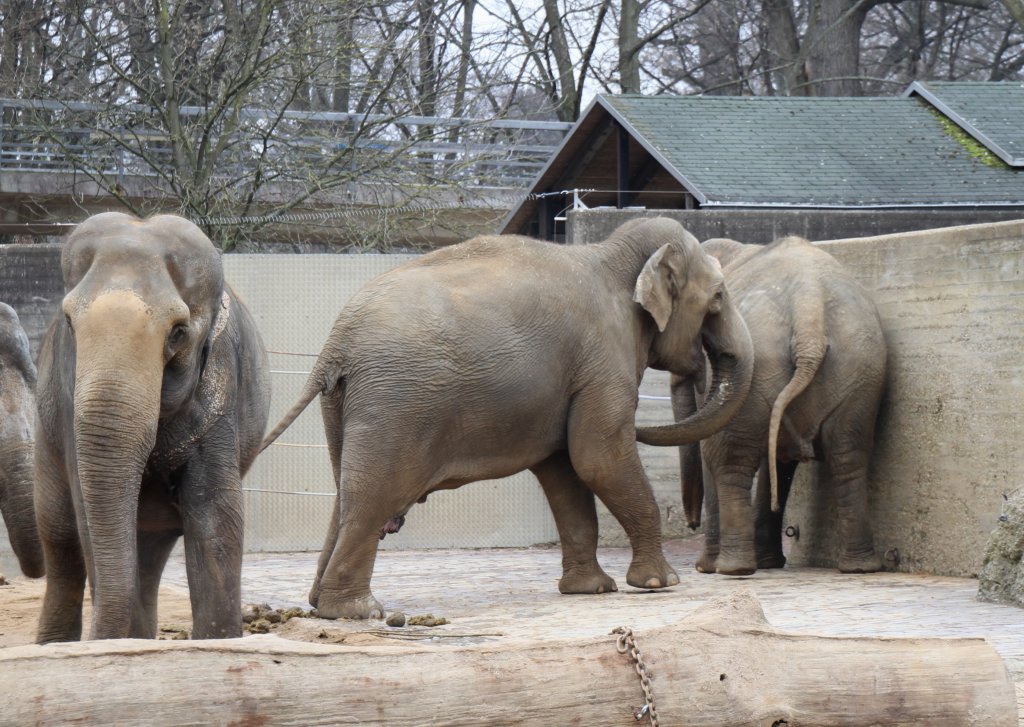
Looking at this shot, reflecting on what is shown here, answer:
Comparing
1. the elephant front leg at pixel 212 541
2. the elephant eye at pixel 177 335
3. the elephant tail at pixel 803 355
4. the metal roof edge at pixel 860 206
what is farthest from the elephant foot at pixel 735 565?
the metal roof edge at pixel 860 206

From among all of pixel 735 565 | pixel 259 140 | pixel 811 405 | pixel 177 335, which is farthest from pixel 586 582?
pixel 259 140

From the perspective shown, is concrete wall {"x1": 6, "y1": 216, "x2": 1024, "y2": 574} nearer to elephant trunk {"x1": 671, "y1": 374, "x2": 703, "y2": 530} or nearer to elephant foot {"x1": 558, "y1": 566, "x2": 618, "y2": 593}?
elephant trunk {"x1": 671, "y1": 374, "x2": 703, "y2": 530}

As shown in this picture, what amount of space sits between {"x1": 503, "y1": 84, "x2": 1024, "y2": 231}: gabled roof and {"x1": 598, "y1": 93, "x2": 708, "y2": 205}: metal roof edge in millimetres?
14

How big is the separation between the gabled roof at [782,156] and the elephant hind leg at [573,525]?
18.3ft

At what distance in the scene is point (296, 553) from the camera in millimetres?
11719

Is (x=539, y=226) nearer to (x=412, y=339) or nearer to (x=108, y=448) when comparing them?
(x=412, y=339)

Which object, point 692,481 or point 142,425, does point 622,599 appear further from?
point 142,425

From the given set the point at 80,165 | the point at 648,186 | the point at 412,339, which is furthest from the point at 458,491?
the point at 80,165

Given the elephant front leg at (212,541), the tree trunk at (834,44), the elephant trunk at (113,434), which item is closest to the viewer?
the elephant trunk at (113,434)

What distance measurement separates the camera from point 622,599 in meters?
8.10

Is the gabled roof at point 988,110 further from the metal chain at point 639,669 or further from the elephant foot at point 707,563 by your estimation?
the metal chain at point 639,669

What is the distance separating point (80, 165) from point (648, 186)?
19.4 ft

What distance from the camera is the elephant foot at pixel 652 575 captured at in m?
8.42

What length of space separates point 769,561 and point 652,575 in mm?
1724
